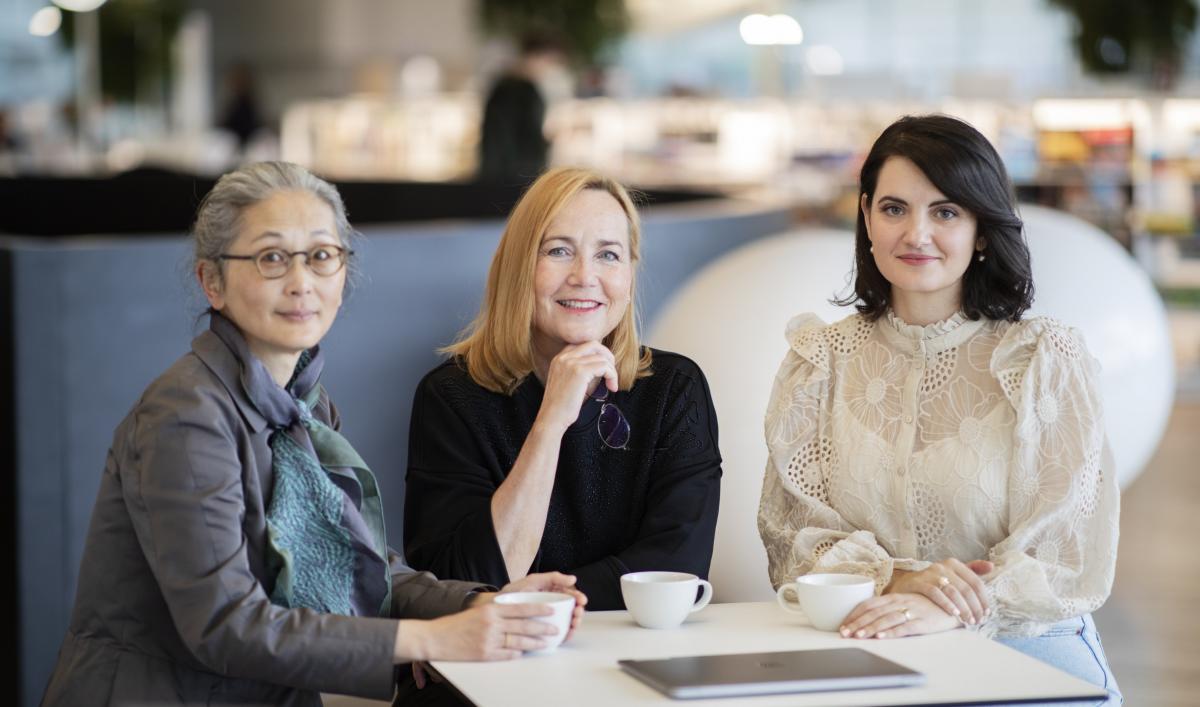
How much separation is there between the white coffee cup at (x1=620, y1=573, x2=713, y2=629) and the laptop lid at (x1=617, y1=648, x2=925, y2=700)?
0.16 meters

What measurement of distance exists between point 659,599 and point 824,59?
15.8 metres

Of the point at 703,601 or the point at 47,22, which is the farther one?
the point at 47,22

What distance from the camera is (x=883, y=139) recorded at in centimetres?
252

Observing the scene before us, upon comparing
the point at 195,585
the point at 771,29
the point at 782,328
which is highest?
the point at 771,29

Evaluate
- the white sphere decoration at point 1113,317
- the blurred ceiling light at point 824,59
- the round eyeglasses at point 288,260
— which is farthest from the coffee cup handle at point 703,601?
the blurred ceiling light at point 824,59

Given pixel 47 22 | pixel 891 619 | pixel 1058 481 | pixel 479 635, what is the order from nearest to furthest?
pixel 479 635, pixel 891 619, pixel 1058 481, pixel 47 22

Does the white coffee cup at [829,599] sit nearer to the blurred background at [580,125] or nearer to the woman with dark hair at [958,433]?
the woman with dark hair at [958,433]

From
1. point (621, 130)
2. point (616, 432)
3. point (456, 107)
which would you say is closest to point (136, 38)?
point (456, 107)

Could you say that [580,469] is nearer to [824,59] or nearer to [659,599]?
[659,599]

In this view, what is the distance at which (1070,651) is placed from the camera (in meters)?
2.44

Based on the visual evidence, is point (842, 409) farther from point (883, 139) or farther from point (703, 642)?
point (703, 642)

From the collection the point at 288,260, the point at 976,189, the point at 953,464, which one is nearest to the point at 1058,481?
the point at 953,464

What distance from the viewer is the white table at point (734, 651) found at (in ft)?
5.68

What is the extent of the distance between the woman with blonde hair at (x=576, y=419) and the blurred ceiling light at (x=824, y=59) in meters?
15.0
